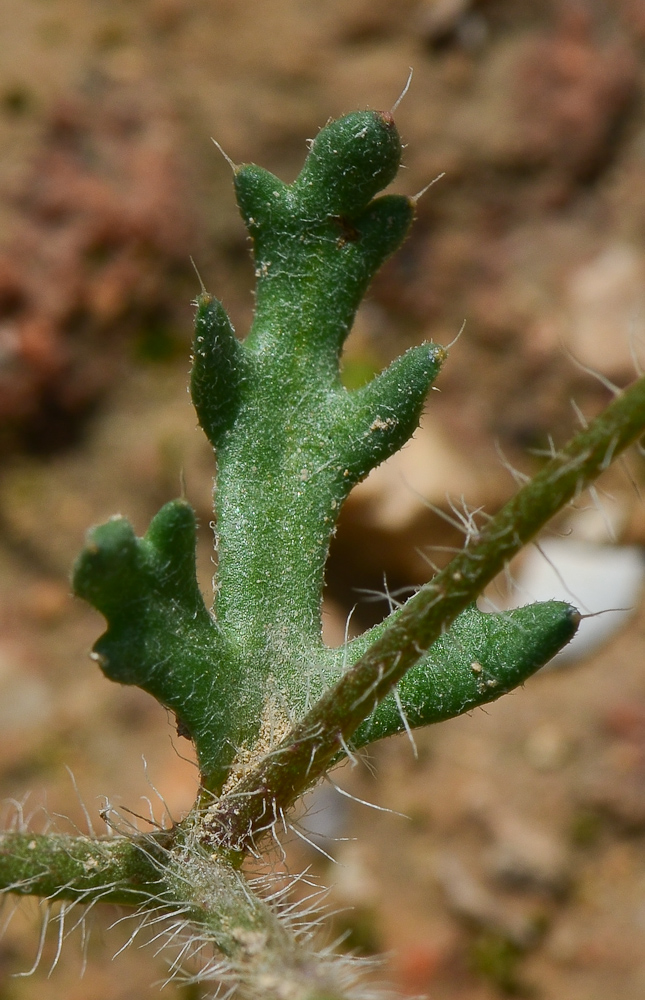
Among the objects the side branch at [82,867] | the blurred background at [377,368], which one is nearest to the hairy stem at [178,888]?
the side branch at [82,867]

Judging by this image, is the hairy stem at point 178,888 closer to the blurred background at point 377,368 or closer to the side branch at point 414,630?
the side branch at point 414,630

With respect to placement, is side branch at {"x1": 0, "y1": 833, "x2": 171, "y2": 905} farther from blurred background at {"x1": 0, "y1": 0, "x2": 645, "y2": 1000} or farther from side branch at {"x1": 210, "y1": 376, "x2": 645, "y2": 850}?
blurred background at {"x1": 0, "y1": 0, "x2": 645, "y2": 1000}

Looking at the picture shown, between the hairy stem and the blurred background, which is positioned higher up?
the blurred background

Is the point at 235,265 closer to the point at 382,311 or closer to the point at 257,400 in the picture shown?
the point at 382,311

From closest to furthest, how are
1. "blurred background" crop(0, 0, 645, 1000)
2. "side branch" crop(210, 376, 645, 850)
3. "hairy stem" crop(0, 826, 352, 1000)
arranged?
"side branch" crop(210, 376, 645, 850) → "hairy stem" crop(0, 826, 352, 1000) → "blurred background" crop(0, 0, 645, 1000)

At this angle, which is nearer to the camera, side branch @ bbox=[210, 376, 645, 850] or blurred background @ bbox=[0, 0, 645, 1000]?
side branch @ bbox=[210, 376, 645, 850]

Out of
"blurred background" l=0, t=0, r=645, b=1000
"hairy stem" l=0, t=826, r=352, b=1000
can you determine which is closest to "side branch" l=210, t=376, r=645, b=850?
"hairy stem" l=0, t=826, r=352, b=1000

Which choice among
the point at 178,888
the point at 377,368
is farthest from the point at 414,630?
the point at 377,368
